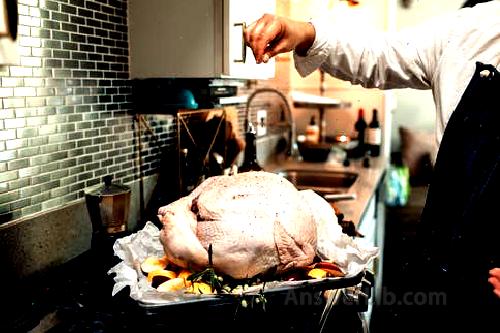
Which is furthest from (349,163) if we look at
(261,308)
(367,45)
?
(261,308)

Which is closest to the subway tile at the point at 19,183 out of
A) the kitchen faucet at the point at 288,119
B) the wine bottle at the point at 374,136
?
the kitchen faucet at the point at 288,119

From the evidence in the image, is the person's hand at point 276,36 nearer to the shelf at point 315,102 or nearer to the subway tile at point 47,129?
the subway tile at point 47,129

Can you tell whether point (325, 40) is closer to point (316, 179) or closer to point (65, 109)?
point (65, 109)

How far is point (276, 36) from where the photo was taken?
113 centimetres

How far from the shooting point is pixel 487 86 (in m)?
1.13

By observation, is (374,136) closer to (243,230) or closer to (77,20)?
(77,20)

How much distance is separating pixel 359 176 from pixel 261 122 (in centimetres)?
62

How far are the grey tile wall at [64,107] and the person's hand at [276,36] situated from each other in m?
0.55

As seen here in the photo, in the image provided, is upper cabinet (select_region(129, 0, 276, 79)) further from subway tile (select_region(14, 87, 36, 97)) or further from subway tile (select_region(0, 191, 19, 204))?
subway tile (select_region(0, 191, 19, 204))

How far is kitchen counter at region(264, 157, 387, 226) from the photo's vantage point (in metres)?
2.05

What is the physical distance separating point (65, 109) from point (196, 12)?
0.49 meters

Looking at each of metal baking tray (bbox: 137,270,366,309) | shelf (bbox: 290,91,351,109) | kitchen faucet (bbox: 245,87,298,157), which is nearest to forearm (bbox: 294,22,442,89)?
metal baking tray (bbox: 137,270,366,309)

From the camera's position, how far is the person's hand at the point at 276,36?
1085 mm

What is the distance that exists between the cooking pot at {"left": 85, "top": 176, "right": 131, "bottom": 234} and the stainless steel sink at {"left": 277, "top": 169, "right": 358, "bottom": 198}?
1.64 metres
